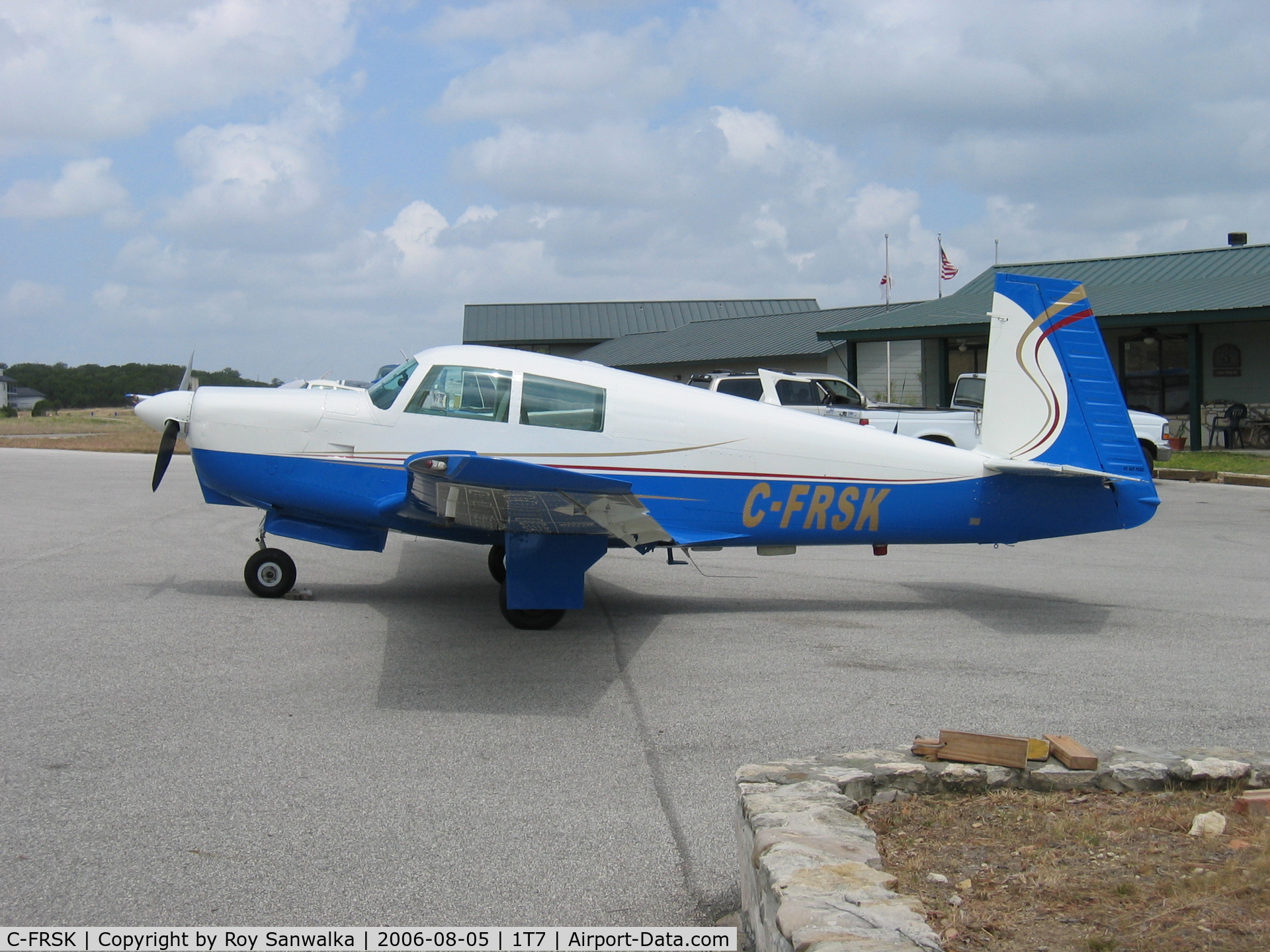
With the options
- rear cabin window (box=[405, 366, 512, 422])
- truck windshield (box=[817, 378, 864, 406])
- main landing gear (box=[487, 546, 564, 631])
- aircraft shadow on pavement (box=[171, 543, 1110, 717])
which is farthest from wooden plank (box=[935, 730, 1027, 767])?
truck windshield (box=[817, 378, 864, 406])

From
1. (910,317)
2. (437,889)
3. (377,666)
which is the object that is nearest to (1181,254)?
(910,317)

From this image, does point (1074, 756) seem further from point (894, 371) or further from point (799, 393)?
point (894, 371)

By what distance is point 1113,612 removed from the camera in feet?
26.4

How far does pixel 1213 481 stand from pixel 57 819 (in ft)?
65.8

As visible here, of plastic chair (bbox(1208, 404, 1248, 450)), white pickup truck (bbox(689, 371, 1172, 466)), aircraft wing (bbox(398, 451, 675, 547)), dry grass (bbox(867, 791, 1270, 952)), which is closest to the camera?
dry grass (bbox(867, 791, 1270, 952))

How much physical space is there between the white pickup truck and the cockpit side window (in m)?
7.89

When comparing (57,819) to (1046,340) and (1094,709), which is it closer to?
(1094,709)

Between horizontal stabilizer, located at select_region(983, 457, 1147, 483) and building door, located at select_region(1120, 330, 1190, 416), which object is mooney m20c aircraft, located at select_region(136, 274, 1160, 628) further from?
building door, located at select_region(1120, 330, 1190, 416)

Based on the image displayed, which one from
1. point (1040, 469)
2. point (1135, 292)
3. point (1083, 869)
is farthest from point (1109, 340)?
point (1083, 869)

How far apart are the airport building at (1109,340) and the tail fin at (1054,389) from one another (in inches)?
697

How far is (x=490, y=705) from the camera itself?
5.61m

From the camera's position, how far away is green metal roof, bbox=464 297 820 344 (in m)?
50.6

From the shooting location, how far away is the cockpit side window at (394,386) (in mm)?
7793

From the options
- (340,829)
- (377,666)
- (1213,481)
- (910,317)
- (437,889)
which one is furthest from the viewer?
(910,317)
